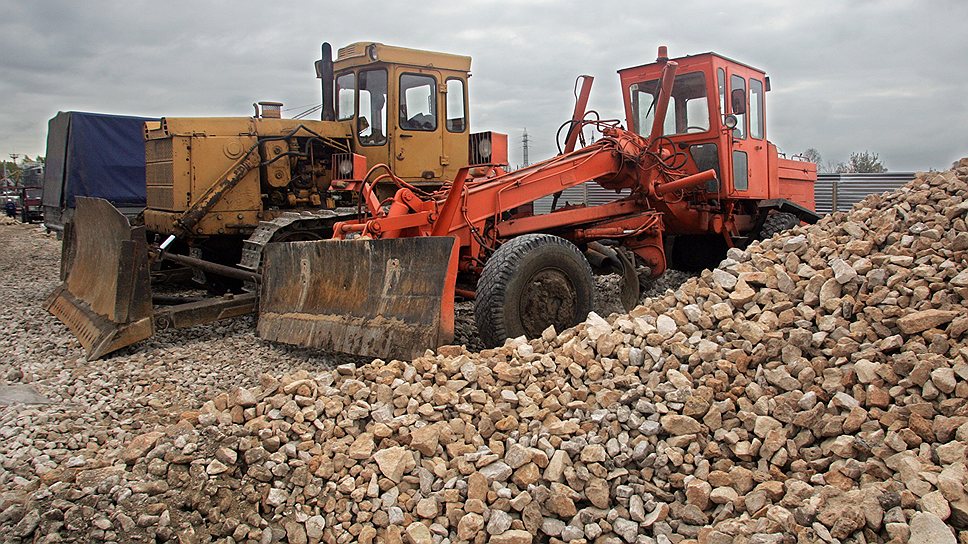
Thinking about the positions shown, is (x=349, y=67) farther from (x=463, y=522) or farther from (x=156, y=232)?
(x=463, y=522)

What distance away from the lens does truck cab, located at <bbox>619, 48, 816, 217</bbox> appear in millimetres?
8078

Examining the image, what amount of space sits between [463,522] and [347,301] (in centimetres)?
302

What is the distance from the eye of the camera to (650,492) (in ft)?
11.5

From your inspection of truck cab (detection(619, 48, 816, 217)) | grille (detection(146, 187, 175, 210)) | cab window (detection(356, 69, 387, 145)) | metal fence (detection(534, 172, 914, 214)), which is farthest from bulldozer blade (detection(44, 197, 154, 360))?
metal fence (detection(534, 172, 914, 214))

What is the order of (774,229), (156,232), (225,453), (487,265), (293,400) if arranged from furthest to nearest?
(156,232) → (774,229) → (487,265) → (293,400) → (225,453)

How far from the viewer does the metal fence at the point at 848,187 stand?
14.0m

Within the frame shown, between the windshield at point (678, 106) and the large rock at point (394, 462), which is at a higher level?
the windshield at point (678, 106)

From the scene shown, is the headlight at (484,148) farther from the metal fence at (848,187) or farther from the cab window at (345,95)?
the metal fence at (848,187)

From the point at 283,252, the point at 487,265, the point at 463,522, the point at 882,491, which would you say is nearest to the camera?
the point at 882,491

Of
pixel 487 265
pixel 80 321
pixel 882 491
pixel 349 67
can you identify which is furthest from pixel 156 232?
pixel 882 491

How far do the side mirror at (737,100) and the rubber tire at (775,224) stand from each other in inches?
57.8

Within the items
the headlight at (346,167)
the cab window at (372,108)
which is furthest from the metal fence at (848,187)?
the headlight at (346,167)

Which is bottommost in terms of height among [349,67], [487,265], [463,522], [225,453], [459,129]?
[463,522]

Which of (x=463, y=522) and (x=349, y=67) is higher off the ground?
(x=349, y=67)
